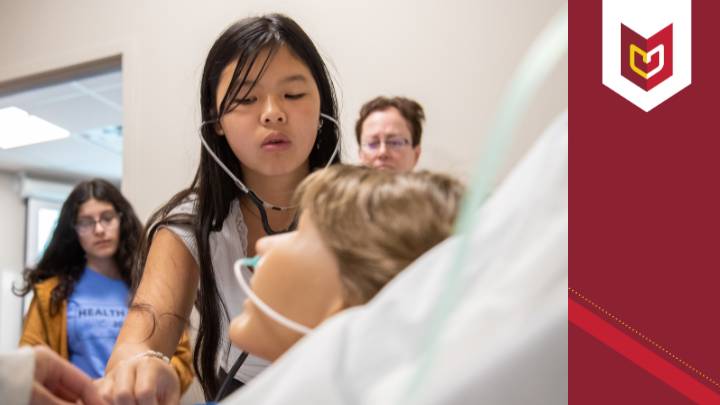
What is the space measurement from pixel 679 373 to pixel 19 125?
3.86m

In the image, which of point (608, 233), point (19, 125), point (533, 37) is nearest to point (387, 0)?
point (533, 37)

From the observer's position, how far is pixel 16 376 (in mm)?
554

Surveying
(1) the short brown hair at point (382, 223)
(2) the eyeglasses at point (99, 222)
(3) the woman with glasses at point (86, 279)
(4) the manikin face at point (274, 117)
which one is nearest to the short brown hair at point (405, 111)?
(4) the manikin face at point (274, 117)

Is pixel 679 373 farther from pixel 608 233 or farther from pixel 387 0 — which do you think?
pixel 387 0

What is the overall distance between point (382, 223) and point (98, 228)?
1917 mm

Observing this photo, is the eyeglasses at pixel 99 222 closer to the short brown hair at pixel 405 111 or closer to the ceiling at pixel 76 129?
the ceiling at pixel 76 129

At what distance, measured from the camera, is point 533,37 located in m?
1.86

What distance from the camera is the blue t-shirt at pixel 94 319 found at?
2039mm

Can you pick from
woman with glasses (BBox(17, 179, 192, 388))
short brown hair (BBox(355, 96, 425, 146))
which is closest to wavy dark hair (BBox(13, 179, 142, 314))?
woman with glasses (BBox(17, 179, 192, 388))

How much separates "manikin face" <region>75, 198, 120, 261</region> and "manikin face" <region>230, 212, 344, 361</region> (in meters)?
1.77

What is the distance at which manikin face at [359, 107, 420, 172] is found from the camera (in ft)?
5.08

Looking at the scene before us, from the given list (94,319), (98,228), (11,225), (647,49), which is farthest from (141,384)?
(11,225)

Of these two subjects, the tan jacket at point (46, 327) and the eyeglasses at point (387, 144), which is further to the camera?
the tan jacket at point (46, 327)

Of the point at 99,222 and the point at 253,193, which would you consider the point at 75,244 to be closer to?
the point at 99,222
